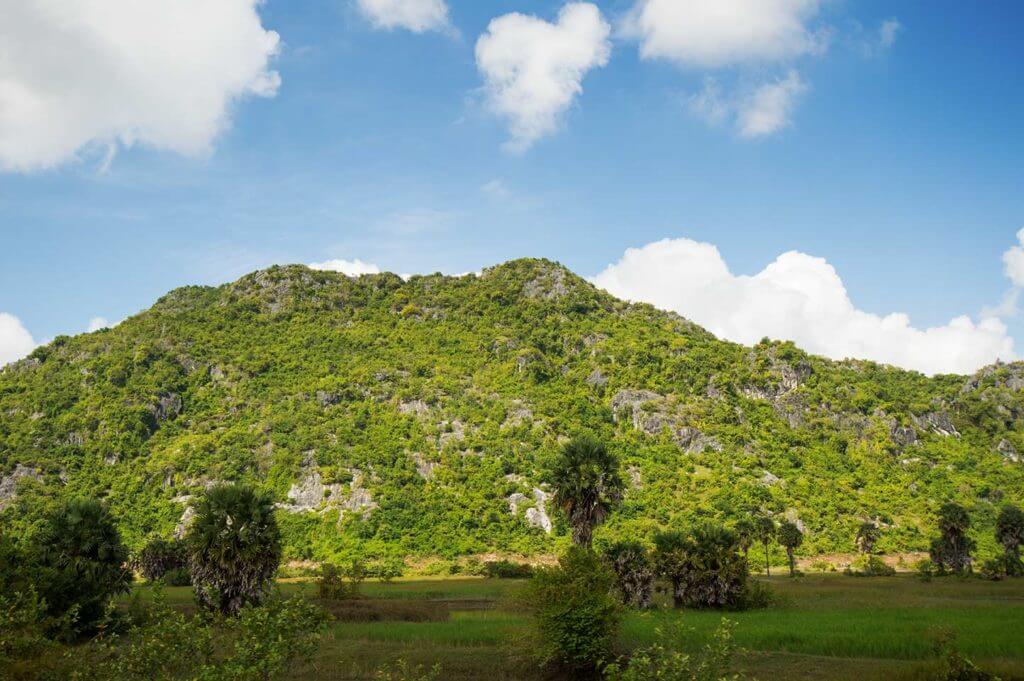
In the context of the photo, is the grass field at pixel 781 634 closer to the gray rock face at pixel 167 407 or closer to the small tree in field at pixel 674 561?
the small tree in field at pixel 674 561

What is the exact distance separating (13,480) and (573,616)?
427 ft

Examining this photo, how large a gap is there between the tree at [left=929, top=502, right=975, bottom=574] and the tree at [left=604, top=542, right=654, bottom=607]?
4572 cm

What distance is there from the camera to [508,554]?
95.4 meters

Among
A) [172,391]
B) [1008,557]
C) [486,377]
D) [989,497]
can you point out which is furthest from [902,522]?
[172,391]

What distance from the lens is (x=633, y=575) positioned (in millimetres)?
44062

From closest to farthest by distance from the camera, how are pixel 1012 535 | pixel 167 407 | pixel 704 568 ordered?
pixel 704 568 < pixel 1012 535 < pixel 167 407

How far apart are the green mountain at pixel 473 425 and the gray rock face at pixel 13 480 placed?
0.34 meters

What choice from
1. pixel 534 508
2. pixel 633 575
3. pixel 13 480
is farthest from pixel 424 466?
pixel 633 575

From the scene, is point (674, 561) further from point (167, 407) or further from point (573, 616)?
point (167, 407)

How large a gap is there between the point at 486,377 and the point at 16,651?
141m

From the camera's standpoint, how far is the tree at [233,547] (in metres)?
36.3

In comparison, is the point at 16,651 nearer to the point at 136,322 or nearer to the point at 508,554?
the point at 508,554

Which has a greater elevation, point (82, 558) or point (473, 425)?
point (473, 425)

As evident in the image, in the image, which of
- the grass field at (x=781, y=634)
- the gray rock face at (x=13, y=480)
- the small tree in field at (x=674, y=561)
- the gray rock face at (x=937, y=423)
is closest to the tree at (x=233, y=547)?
the grass field at (x=781, y=634)
